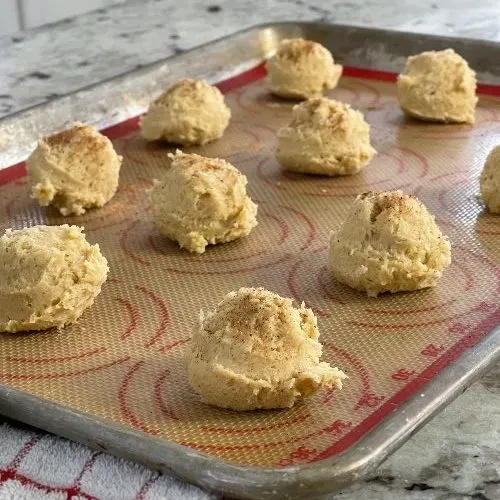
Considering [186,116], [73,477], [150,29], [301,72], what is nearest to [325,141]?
[186,116]

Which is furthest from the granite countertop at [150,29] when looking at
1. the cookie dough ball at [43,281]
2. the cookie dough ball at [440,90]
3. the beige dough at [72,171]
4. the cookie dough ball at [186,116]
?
the cookie dough ball at [43,281]

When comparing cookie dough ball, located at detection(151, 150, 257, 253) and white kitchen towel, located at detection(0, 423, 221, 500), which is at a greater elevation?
white kitchen towel, located at detection(0, 423, 221, 500)

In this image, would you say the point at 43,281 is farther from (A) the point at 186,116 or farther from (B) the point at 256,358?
(A) the point at 186,116

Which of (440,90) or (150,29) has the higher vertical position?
(440,90)

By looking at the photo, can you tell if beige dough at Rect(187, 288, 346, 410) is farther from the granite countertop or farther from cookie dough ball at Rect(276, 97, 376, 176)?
the granite countertop

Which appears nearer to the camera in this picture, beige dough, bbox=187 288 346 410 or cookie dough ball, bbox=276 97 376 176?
beige dough, bbox=187 288 346 410

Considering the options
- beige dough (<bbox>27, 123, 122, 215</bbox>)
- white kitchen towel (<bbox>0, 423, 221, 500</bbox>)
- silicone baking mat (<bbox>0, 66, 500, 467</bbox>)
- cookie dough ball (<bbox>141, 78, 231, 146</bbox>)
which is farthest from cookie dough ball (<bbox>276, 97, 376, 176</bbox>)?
white kitchen towel (<bbox>0, 423, 221, 500</bbox>)

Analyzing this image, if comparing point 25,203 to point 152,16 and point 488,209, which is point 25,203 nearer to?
point 488,209
